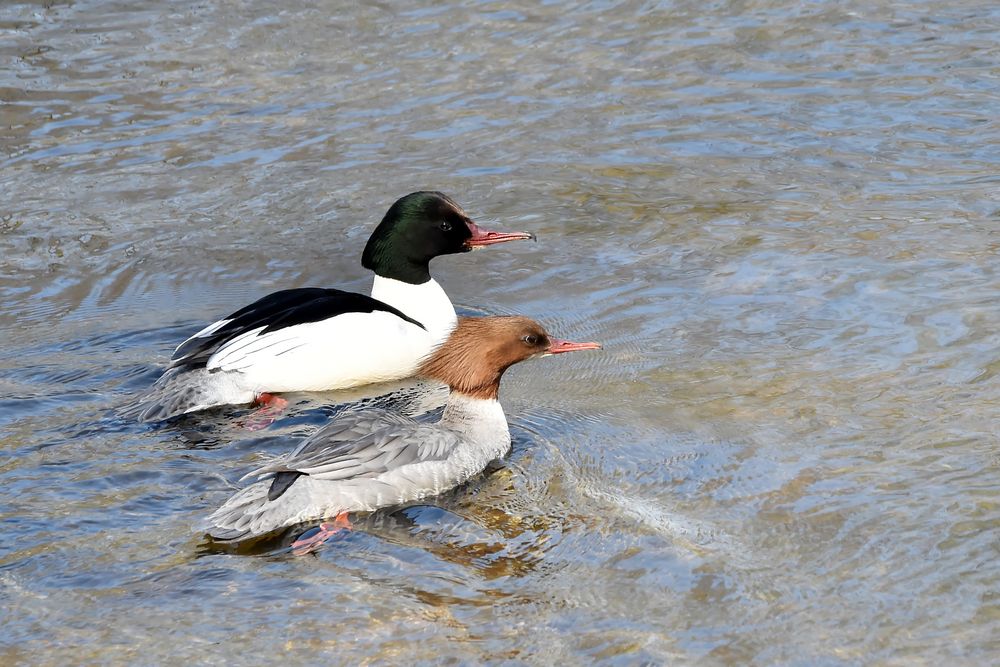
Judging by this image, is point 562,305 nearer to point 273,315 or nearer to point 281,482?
point 273,315

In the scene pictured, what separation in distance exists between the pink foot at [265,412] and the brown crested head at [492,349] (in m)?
1.03

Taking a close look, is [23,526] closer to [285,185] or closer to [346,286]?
[346,286]

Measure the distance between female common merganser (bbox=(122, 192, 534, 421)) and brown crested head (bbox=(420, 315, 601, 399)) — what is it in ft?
2.93

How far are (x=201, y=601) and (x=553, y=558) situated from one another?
54.5 inches

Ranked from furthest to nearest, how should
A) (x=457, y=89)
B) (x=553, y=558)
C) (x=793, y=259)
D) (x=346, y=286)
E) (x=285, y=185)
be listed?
(x=457, y=89)
(x=285, y=185)
(x=346, y=286)
(x=793, y=259)
(x=553, y=558)

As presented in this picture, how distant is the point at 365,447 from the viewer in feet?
20.1

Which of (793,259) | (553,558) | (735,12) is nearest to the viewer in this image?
(553,558)

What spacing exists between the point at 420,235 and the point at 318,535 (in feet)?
9.48

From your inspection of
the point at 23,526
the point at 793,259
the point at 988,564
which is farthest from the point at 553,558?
the point at 793,259

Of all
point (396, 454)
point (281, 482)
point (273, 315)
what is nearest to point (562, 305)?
point (273, 315)

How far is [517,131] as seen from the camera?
424 inches

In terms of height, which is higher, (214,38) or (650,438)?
(214,38)

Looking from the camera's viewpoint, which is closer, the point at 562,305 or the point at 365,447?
the point at 365,447

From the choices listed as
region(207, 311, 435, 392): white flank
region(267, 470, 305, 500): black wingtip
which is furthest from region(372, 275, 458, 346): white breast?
region(267, 470, 305, 500): black wingtip
